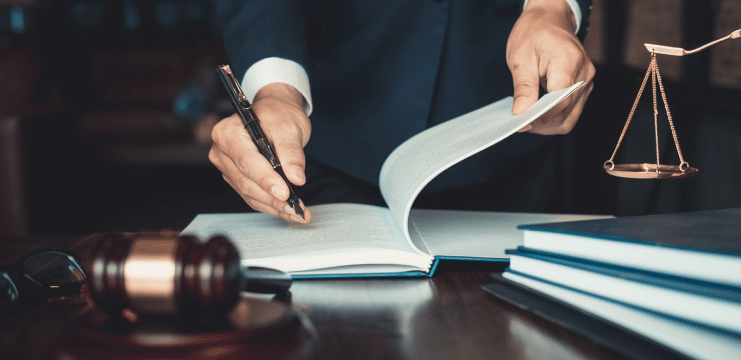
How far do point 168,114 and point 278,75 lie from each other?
4.51 metres

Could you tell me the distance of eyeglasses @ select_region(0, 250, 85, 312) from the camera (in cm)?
53

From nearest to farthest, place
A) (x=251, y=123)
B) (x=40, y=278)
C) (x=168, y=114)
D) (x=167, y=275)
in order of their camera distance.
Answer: (x=167, y=275) → (x=40, y=278) → (x=251, y=123) → (x=168, y=114)

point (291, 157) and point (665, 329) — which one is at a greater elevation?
point (291, 157)

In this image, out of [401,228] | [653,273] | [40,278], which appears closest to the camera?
[653,273]

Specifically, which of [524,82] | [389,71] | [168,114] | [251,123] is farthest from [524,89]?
[168,114]

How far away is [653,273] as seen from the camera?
45cm

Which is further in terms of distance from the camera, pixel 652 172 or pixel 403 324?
pixel 652 172

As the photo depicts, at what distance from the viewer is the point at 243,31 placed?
1.16m

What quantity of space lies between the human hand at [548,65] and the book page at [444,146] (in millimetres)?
45

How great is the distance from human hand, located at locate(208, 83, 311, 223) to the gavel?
416 mm

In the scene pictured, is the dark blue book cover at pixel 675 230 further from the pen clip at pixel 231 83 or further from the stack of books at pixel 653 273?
the pen clip at pixel 231 83

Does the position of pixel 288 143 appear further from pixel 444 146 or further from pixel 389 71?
pixel 389 71

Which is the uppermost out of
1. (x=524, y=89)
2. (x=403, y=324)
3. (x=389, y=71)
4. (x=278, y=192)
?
(x=389, y=71)

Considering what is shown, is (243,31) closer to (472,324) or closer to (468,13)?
(468,13)
